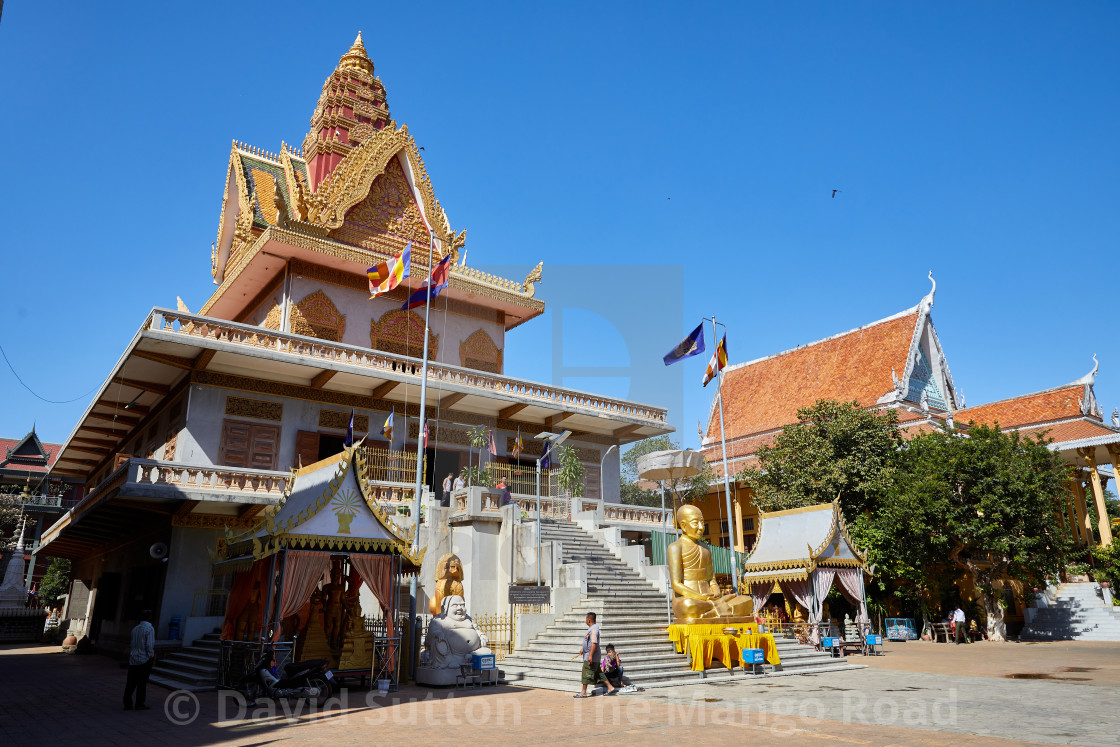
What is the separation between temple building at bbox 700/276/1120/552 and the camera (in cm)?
2924

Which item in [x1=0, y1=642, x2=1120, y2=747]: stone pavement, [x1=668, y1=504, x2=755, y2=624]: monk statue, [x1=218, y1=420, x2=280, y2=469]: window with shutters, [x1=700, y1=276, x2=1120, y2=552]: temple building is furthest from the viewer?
[x1=700, y1=276, x2=1120, y2=552]: temple building

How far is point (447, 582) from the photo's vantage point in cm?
1294

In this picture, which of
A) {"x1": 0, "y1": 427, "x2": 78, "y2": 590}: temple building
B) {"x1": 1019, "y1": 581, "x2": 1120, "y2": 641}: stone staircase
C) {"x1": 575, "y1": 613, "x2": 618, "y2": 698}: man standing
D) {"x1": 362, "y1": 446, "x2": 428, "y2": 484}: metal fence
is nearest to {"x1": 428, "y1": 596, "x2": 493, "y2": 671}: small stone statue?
{"x1": 575, "y1": 613, "x2": 618, "y2": 698}: man standing

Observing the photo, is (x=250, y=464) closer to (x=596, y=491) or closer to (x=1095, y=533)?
(x=596, y=491)

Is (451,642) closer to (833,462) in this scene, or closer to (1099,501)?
(833,462)

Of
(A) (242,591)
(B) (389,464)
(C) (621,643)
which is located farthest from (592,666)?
(B) (389,464)

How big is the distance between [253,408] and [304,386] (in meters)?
1.46

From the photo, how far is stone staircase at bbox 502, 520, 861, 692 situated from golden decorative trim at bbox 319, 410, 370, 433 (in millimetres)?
6658

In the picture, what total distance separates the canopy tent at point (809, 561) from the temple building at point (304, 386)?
4.73 meters

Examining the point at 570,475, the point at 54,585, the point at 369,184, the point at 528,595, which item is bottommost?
the point at 528,595

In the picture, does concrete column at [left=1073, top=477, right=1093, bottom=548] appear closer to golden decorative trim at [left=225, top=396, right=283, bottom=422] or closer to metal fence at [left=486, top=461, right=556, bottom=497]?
metal fence at [left=486, top=461, right=556, bottom=497]

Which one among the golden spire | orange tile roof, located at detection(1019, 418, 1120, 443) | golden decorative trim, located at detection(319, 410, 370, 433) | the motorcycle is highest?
the golden spire

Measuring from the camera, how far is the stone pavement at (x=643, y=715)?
24.8 ft

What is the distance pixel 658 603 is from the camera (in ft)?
53.1
